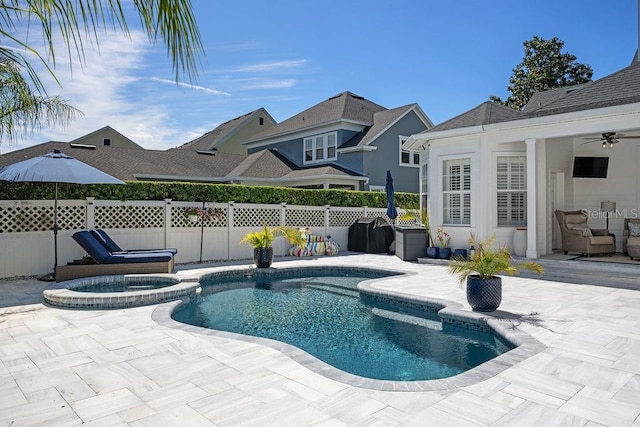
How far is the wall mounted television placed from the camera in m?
11.8

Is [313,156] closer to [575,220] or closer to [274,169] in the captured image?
[274,169]

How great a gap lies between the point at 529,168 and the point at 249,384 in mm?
9261

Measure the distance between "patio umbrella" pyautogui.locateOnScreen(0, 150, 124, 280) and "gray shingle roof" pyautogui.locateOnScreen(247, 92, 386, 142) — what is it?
14.5 meters

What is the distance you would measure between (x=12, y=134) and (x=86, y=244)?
8.40 feet

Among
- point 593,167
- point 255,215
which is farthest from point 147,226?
point 593,167

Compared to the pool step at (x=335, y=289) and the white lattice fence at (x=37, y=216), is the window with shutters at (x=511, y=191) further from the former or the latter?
the white lattice fence at (x=37, y=216)

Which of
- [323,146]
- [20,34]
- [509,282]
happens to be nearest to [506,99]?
[323,146]

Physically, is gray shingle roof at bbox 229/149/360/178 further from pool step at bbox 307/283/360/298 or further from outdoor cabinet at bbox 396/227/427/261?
pool step at bbox 307/283/360/298

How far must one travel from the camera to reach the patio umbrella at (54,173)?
8461mm

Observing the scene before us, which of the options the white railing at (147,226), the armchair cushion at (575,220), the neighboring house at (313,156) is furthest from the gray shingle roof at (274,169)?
the armchair cushion at (575,220)

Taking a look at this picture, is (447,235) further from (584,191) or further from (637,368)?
(637,368)

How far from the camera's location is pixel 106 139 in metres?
30.9

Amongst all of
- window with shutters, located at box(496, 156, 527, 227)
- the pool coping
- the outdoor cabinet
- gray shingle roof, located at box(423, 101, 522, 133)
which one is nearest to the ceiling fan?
window with shutters, located at box(496, 156, 527, 227)

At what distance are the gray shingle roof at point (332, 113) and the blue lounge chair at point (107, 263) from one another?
1443 cm
